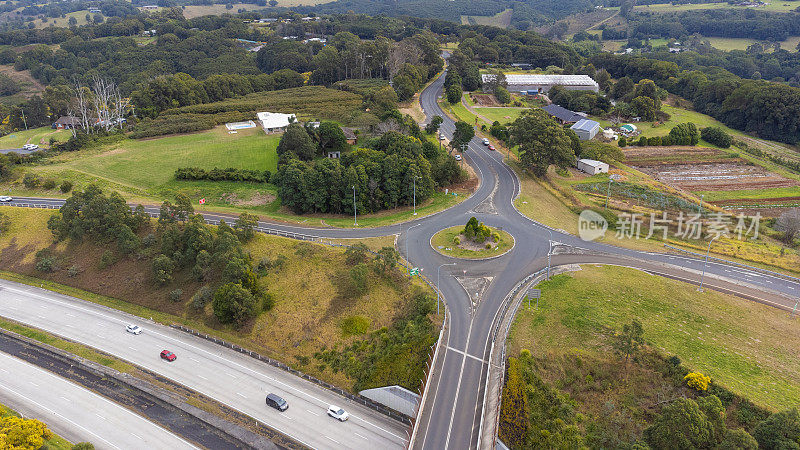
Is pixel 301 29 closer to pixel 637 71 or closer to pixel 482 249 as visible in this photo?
pixel 637 71

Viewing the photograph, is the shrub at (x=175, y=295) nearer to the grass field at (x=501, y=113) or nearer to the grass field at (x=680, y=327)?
the grass field at (x=680, y=327)

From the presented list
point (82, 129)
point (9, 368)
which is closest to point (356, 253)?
point (9, 368)

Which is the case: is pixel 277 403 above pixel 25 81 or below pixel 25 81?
below

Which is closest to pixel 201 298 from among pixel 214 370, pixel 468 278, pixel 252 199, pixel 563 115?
pixel 214 370

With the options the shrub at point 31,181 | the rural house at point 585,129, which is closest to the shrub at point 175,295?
the shrub at point 31,181

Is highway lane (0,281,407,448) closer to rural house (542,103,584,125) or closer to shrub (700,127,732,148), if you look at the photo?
rural house (542,103,584,125)

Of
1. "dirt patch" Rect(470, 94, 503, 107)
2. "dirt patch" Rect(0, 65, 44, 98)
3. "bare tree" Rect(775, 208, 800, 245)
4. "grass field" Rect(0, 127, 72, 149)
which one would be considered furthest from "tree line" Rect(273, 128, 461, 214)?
"dirt patch" Rect(0, 65, 44, 98)

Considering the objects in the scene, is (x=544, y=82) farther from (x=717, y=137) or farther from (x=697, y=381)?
(x=697, y=381)
